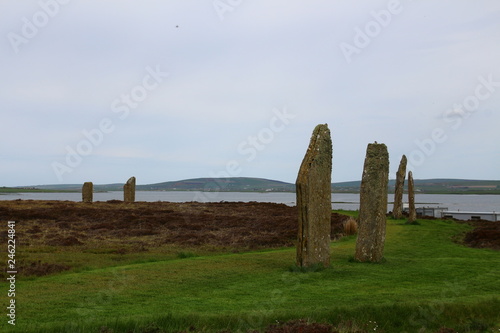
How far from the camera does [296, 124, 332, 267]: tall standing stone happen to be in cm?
1396

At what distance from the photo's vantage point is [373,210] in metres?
16.4

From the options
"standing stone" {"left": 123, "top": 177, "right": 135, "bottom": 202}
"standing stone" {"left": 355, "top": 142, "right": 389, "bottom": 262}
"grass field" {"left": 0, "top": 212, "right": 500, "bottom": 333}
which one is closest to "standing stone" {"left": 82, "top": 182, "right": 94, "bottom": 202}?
"standing stone" {"left": 123, "top": 177, "right": 135, "bottom": 202}

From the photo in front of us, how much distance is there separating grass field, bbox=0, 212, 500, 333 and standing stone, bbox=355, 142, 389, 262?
2.08 ft

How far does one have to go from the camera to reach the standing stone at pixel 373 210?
53.1ft

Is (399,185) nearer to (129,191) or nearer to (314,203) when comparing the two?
(314,203)

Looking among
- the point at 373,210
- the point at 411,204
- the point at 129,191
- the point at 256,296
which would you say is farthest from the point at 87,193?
the point at 256,296

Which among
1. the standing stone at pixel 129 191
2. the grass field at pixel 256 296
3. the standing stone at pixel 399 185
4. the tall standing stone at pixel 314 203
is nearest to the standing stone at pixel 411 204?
the standing stone at pixel 399 185

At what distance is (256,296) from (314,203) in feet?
13.3

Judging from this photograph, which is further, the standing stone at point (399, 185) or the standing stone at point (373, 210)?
the standing stone at point (399, 185)

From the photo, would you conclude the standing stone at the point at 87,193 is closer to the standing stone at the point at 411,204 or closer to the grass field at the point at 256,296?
the standing stone at the point at 411,204

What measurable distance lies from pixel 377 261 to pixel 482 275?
3.34 metres

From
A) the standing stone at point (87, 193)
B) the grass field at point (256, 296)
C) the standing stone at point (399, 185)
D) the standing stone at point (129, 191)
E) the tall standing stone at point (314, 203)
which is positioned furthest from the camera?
the standing stone at point (129, 191)

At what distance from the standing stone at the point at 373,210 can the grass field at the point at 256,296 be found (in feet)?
2.08

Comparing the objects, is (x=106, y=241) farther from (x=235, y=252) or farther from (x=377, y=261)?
(x=377, y=261)
